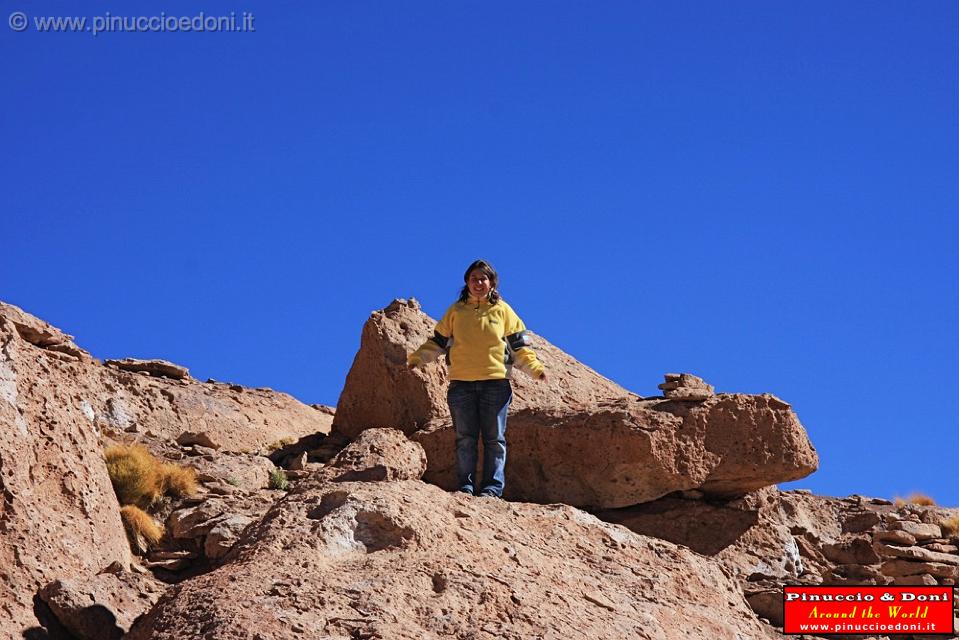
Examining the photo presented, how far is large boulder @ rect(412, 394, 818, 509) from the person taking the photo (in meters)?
10.7

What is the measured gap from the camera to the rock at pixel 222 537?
841 centimetres

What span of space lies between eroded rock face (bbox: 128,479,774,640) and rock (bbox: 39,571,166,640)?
723 millimetres

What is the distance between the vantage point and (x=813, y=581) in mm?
10242

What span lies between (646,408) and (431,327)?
11.3 ft

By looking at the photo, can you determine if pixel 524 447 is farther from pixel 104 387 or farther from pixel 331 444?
pixel 104 387

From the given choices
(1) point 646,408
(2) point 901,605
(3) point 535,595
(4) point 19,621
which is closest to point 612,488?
(1) point 646,408

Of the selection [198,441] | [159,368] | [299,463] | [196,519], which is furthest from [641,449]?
[159,368]

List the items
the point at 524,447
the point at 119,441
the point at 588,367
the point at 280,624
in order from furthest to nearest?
the point at 588,367, the point at 119,441, the point at 524,447, the point at 280,624

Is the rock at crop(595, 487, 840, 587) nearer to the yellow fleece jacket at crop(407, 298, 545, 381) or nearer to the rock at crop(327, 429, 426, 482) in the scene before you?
the yellow fleece jacket at crop(407, 298, 545, 381)

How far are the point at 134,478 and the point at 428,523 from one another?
424 cm

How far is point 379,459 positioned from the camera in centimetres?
876

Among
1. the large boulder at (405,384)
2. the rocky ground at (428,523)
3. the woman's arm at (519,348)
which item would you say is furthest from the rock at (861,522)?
the woman's arm at (519,348)

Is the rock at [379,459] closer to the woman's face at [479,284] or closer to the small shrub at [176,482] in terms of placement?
the woman's face at [479,284]

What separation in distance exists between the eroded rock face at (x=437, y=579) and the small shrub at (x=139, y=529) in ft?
6.26
